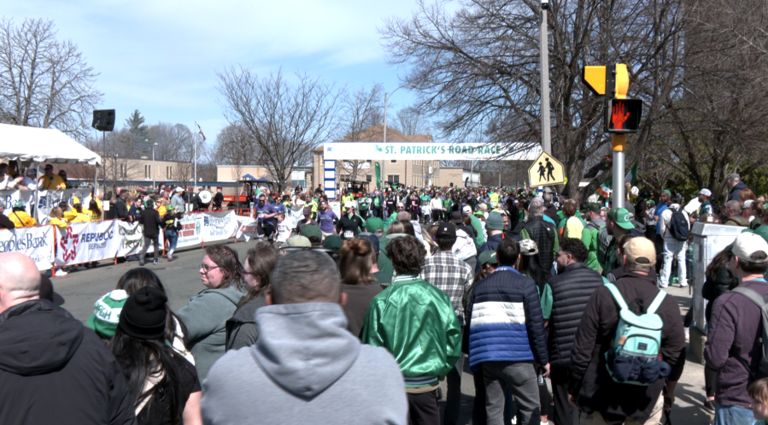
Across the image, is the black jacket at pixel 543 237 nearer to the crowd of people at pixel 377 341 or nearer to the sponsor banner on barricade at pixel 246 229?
the crowd of people at pixel 377 341

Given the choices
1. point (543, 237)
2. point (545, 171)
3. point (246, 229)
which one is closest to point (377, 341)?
point (543, 237)

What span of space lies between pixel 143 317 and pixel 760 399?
3.22 meters

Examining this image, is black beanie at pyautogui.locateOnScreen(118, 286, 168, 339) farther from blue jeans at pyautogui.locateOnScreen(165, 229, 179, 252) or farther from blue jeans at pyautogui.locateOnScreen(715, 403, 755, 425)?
blue jeans at pyautogui.locateOnScreen(165, 229, 179, 252)

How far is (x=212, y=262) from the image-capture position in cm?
459

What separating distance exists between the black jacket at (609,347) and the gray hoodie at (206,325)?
7.69 feet

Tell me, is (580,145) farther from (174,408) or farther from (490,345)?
(174,408)

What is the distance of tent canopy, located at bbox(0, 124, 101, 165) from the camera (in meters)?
18.0

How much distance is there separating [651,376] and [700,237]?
5196 mm

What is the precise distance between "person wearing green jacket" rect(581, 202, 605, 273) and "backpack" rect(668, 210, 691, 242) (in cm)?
369

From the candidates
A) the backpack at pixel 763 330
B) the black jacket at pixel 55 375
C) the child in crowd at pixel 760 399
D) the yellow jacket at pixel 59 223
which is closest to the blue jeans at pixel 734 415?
the backpack at pixel 763 330

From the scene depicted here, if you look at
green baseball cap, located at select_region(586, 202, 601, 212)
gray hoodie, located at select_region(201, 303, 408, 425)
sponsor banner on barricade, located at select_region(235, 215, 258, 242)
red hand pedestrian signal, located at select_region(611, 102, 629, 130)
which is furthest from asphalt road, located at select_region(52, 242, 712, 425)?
gray hoodie, located at select_region(201, 303, 408, 425)

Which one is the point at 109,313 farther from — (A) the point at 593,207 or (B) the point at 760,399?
(A) the point at 593,207

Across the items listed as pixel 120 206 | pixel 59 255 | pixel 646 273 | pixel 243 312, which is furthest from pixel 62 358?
pixel 120 206

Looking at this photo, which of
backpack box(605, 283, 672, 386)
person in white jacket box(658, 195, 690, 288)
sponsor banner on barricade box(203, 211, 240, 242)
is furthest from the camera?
sponsor banner on barricade box(203, 211, 240, 242)
